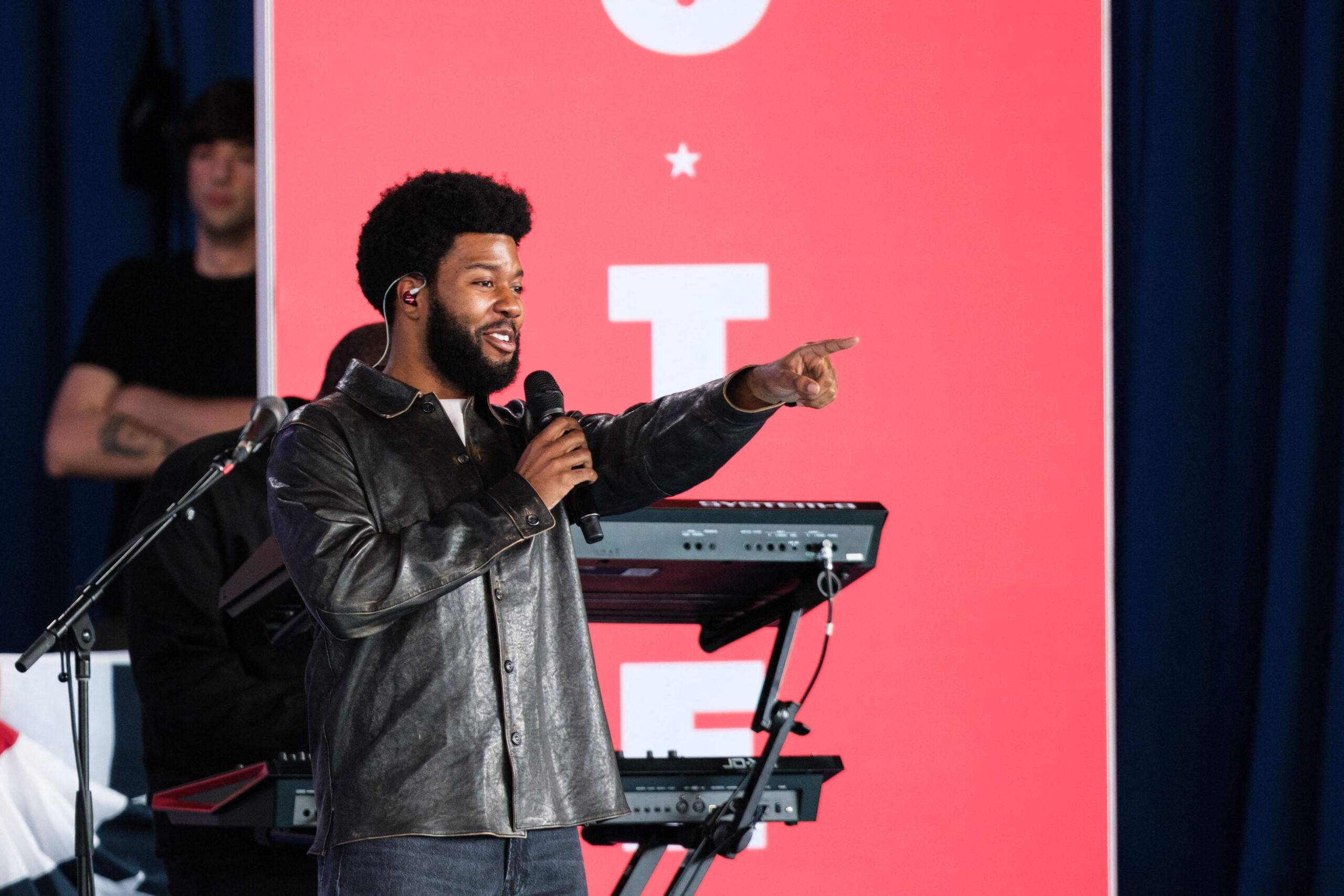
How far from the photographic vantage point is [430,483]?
68.4 inches

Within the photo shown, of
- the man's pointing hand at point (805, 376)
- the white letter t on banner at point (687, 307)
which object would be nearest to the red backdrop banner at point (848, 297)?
the white letter t on banner at point (687, 307)

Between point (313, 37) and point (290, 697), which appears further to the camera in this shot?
point (313, 37)

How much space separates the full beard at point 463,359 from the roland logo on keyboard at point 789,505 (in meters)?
0.36

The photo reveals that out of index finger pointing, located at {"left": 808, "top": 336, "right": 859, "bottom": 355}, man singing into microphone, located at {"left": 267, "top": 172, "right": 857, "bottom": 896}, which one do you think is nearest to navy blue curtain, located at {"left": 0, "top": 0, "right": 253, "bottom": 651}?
man singing into microphone, located at {"left": 267, "top": 172, "right": 857, "bottom": 896}

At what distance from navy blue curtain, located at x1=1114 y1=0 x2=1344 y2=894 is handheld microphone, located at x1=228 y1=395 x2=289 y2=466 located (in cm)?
225

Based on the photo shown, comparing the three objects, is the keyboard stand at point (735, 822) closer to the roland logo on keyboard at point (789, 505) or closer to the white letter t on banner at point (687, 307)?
the roland logo on keyboard at point (789, 505)

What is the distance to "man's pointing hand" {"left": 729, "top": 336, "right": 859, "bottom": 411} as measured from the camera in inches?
65.5

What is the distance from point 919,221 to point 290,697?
1.76m

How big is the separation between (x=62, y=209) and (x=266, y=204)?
3.02 ft

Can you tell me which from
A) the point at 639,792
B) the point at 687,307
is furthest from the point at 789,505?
the point at 687,307

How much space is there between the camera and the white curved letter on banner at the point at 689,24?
10.8 feet

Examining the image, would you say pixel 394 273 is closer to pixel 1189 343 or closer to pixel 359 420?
pixel 359 420

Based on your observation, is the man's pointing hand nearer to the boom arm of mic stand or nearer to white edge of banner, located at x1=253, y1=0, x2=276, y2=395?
the boom arm of mic stand

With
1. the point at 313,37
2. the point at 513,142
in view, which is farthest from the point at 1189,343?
the point at 313,37
